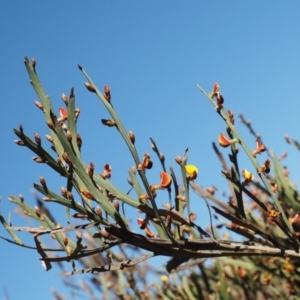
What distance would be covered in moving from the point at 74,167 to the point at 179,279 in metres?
2.37

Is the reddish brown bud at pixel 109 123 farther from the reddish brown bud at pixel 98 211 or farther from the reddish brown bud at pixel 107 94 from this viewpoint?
the reddish brown bud at pixel 98 211

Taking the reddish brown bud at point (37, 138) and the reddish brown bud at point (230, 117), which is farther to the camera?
the reddish brown bud at point (230, 117)

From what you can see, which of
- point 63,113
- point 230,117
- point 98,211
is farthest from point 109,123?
point 230,117

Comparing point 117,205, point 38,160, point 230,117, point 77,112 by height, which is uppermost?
point 77,112

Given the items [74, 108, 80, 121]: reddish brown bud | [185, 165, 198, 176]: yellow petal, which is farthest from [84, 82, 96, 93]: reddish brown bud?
[185, 165, 198, 176]: yellow petal

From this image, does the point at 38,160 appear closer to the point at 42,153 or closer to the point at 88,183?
the point at 42,153

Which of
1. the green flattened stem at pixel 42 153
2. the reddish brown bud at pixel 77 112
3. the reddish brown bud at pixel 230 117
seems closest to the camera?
the green flattened stem at pixel 42 153

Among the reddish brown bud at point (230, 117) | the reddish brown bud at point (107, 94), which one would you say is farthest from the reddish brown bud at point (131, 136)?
the reddish brown bud at point (230, 117)

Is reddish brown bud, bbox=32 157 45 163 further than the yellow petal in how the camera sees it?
No

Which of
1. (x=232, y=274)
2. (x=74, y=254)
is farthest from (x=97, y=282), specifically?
(x=74, y=254)

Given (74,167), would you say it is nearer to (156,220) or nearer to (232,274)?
(156,220)

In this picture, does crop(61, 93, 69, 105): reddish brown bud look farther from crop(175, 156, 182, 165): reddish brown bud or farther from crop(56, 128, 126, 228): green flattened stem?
crop(175, 156, 182, 165): reddish brown bud

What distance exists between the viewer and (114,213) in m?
1.54

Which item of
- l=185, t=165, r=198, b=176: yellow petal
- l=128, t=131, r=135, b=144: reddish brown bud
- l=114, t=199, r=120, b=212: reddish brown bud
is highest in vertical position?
l=128, t=131, r=135, b=144: reddish brown bud
